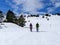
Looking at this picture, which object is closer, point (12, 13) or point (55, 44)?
point (55, 44)

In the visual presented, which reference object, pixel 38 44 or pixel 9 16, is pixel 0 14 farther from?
pixel 38 44

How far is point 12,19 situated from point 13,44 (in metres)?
52.8

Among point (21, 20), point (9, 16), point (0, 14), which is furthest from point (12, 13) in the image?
point (0, 14)

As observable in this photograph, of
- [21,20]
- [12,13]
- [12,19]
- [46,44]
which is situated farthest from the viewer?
[12,13]

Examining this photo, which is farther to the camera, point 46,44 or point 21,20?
point 21,20

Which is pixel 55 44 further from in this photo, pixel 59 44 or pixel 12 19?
pixel 12 19

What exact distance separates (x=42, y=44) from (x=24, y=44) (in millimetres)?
1225

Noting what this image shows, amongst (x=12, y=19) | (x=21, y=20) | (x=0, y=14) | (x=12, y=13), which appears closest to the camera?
(x=0, y=14)

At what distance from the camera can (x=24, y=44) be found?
13.4 m

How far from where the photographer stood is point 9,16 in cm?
6600

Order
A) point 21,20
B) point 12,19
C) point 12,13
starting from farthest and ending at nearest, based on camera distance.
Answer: point 12,13 → point 12,19 → point 21,20

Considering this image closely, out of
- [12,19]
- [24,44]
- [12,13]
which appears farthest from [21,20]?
[24,44]

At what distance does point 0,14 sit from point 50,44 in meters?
39.2

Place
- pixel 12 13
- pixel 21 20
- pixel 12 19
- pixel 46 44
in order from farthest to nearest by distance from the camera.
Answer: pixel 12 13 → pixel 12 19 → pixel 21 20 → pixel 46 44
